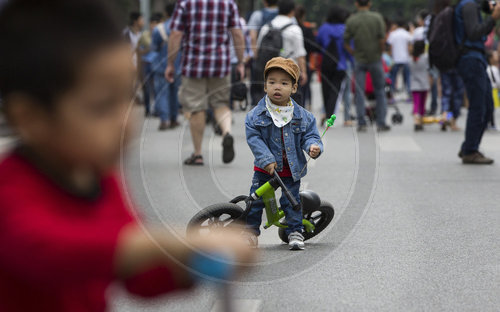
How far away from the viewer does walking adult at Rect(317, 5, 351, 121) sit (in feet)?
47.4

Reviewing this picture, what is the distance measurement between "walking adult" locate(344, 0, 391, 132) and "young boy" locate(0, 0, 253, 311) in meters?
Result: 12.3

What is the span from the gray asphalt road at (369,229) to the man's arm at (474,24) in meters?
1.39

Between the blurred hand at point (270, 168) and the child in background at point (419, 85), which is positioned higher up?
the blurred hand at point (270, 168)

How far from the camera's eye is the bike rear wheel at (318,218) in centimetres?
561

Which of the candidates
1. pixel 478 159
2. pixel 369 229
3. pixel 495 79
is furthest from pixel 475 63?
pixel 369 229

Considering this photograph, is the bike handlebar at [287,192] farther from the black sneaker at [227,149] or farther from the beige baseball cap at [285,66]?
the black sneaker at [227,149]

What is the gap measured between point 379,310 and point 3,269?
2918 millimetres

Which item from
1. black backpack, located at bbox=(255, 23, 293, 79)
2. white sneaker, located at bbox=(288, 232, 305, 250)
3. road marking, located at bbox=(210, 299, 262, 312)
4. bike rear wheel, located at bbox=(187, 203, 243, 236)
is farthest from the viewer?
black backpack, located at bbox=(255, 23, 293, 79)

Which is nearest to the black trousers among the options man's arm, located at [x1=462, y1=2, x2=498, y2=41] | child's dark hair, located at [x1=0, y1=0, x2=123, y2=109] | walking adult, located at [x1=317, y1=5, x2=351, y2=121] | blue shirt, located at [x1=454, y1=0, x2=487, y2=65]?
walking adult, located at [x1=317, y1=5, x2=351, y2=121]

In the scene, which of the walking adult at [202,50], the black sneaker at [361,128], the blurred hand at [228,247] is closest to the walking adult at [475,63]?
the walking adult at [202,50]

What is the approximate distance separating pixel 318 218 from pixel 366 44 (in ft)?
27.4

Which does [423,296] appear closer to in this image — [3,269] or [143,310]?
[143,310]

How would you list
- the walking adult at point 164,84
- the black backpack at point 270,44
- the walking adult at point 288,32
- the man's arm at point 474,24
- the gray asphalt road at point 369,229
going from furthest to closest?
the walking adult at point 164,84 → the walking adult at point 288,32 → the black backpack at point 270,44 → the man's arm at point 474,24 → the gray asphalt road at point 369,229

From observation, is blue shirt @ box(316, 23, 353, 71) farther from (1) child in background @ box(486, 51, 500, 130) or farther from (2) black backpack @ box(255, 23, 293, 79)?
(2) black backpack @ box(255, 23, 293, 79)
